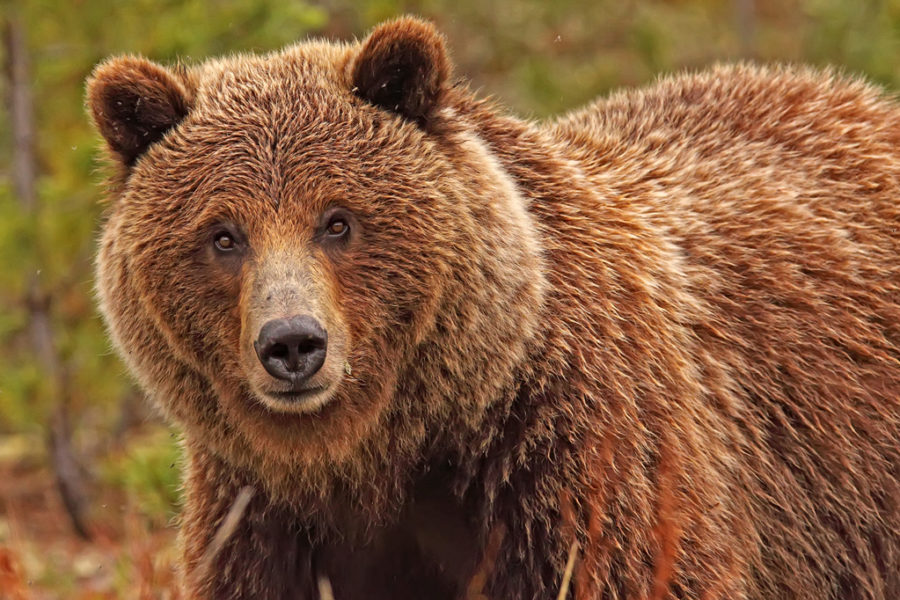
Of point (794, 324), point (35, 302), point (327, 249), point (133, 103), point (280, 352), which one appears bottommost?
point (35, 302)

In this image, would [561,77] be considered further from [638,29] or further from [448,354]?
[448,354]

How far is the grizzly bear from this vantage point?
14.6ft

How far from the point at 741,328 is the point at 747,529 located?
0.74 m

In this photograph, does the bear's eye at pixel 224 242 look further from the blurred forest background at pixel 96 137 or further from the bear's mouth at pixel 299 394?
the blurred forest background at pixel 96 137

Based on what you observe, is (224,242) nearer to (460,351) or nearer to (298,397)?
(298,397)

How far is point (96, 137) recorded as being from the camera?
7.60 metres

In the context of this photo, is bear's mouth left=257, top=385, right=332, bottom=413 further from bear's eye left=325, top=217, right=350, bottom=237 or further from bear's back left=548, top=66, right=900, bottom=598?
bear's back left=548, top=66, right=900, bottom=598

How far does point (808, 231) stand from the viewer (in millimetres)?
5230

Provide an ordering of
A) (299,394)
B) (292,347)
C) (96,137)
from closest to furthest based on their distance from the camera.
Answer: (292,347)
(299,394)
(96,137)

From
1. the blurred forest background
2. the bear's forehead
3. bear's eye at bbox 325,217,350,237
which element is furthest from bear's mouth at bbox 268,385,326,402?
the blurred forest background

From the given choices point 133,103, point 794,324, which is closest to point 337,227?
point 133,103

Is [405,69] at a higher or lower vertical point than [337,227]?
higher

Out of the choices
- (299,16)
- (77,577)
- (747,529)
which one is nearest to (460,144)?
(747,529)

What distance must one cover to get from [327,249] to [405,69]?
690 mm
